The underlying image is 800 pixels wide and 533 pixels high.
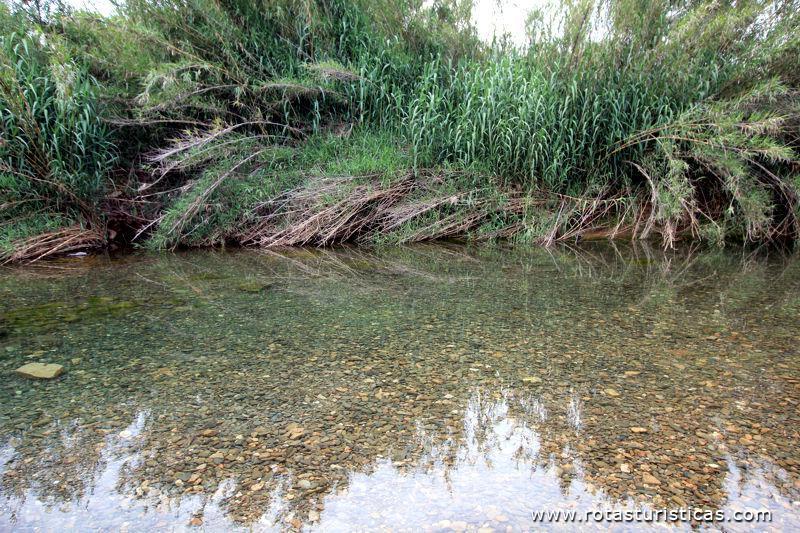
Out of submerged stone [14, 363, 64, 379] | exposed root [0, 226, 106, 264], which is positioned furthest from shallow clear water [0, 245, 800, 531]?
exposed root [0, 226, 106, 264]

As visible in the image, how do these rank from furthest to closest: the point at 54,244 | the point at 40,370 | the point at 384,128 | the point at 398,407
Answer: the point at 384,128 → the point at 54,244 → the point at 40,370 → the point at 398,407

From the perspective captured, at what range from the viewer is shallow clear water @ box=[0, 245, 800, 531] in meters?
1.61

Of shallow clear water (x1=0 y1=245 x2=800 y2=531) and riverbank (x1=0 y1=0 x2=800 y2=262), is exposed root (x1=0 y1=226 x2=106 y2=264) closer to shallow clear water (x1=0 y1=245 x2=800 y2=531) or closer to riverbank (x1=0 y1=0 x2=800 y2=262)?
riverbank (x1=0 y1=0 x2=800 y2=262)

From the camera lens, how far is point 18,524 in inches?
60.1

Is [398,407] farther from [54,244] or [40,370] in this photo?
[54,244]

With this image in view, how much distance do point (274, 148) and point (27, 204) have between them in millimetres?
2698

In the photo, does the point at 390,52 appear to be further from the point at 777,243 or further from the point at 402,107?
the point at 777,243

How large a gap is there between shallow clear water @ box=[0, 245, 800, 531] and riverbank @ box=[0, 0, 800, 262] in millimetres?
2431

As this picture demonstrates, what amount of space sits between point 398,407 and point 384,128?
5572 mm

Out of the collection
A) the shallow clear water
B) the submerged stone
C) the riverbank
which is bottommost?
the submerged stone

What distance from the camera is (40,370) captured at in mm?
2557

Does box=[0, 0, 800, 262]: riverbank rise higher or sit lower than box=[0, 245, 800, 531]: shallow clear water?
higher

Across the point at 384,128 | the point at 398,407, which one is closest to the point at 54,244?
the point at 384,128

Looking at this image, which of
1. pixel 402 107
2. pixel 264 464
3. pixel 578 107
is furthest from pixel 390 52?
pixel 264 464
